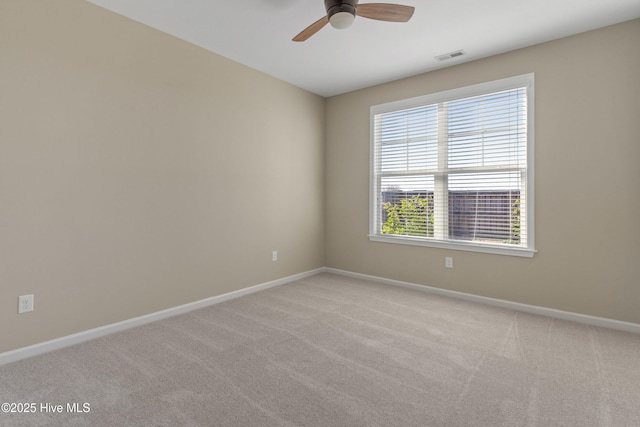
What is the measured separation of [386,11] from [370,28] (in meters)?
0.75

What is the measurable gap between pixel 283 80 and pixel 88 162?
252cm

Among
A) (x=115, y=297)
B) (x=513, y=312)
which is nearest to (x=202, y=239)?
(x=115, y=297)

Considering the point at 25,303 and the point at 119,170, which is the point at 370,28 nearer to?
the point at 119,170

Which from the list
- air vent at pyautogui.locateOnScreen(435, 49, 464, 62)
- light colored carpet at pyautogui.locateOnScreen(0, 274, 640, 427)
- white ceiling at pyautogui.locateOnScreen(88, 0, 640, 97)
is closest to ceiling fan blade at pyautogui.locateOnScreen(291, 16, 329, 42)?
white ceiling at pyautogui.locateOnScreen(88, 0, 640, 97)

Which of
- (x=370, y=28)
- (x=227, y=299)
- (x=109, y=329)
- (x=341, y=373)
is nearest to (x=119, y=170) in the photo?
(x=109, y=329)

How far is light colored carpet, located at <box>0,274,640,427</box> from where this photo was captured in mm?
1663

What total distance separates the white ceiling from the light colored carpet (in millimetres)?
2668

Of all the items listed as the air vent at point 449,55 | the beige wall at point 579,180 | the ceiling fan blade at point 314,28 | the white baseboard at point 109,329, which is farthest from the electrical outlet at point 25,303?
the air vent at point 449,55

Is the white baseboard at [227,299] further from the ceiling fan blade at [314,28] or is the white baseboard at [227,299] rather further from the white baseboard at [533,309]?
the ceiling fan blade at [314,28]

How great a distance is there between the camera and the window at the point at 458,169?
3.27 meters

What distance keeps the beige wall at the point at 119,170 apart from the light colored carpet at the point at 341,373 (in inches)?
16.9

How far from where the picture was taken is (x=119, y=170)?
2.68 metres

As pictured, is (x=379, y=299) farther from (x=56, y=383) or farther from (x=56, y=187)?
(x=56, y=187)

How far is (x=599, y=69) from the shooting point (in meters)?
2.82
